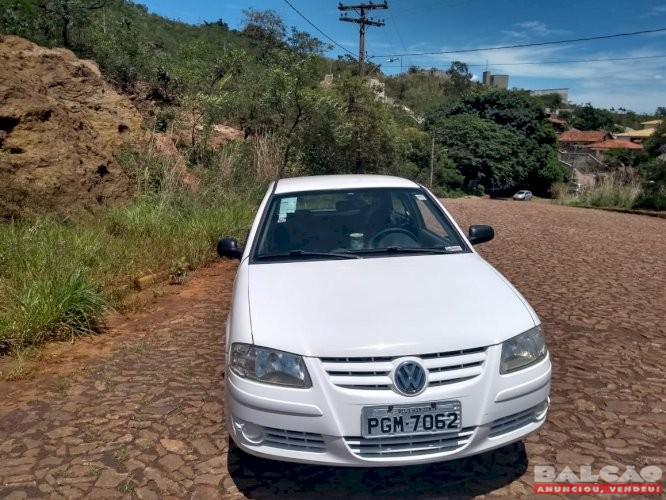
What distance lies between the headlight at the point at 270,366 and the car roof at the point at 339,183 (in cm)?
191

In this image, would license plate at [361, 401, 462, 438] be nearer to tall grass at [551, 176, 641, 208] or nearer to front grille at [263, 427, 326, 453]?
front grille at [263, 427, 326, 453]

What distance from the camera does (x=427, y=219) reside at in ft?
16.1

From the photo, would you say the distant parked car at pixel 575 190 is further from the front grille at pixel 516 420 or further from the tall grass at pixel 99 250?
the front grille at pixel 516 420

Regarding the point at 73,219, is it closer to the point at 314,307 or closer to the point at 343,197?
the point at 343,197

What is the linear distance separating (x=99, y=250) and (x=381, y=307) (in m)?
4.72

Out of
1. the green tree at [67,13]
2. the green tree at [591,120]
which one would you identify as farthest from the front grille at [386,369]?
the green tree at [591,120]

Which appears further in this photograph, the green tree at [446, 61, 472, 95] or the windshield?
the green tree at [446, 61, 472, 95]

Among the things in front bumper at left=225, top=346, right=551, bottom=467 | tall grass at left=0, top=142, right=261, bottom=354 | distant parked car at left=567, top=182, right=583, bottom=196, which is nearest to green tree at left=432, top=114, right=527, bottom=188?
distant parked car at left=567, top=182, right=583, bottom=196

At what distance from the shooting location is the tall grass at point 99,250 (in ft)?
16.0

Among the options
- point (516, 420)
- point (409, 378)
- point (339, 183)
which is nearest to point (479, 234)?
point (339, 183)

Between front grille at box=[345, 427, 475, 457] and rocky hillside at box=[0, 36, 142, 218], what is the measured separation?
6.65m

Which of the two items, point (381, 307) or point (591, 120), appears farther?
point (591, 120)

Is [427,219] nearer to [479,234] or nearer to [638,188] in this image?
[479,234]

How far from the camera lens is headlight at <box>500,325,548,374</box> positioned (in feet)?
9.04
